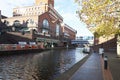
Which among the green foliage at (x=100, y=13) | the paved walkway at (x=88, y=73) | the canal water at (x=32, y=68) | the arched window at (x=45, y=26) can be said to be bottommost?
the canal water at (x=32, y=68)

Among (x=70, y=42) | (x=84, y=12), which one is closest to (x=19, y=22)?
(x=70, y=42)

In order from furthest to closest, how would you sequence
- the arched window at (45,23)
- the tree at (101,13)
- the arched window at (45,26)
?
the arched window at (45,23), the arched window at (45,26), the tree at (101,13)

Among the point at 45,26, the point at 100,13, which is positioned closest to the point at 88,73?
the point at 100,13

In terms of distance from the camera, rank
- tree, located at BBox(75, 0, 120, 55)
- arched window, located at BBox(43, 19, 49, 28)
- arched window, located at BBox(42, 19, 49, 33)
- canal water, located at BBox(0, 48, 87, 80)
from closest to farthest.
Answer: tree, located at BBox(75, 0, 120, 55), canal water, located at BBox(0, 48, 87, 80), arched window, located at BBox(42, 19, 49, 33), arched window, located at BBox(43, 19, 49, 28)

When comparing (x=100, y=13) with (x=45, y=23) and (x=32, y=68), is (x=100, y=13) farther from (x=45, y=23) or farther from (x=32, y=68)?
(x=45, y=23)

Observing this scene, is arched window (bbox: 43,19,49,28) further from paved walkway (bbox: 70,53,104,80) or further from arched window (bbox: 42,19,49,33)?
paved walkway (bbox: 70,53,104,80)

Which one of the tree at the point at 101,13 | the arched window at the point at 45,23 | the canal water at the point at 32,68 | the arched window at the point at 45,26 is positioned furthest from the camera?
the arched window at the point at 45,23

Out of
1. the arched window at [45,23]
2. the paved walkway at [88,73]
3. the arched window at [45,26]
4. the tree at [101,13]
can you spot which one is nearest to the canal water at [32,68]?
the paved walkway at [88,73]

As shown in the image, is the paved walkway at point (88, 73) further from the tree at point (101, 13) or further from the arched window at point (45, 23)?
the arched window at point (45, 23)

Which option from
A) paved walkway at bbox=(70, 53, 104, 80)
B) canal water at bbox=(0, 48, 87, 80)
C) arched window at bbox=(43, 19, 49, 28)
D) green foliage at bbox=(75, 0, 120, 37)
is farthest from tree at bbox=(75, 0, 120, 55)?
arched window at bbox=(43, 19, 49, 28)

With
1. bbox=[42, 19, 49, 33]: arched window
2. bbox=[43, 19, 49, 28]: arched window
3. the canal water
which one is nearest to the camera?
the canal water

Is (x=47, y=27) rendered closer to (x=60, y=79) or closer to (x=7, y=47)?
(x=7, y=47)

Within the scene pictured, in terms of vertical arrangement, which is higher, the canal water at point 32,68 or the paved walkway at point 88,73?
the paved walkway at point 88,73

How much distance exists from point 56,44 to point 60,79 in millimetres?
101339
